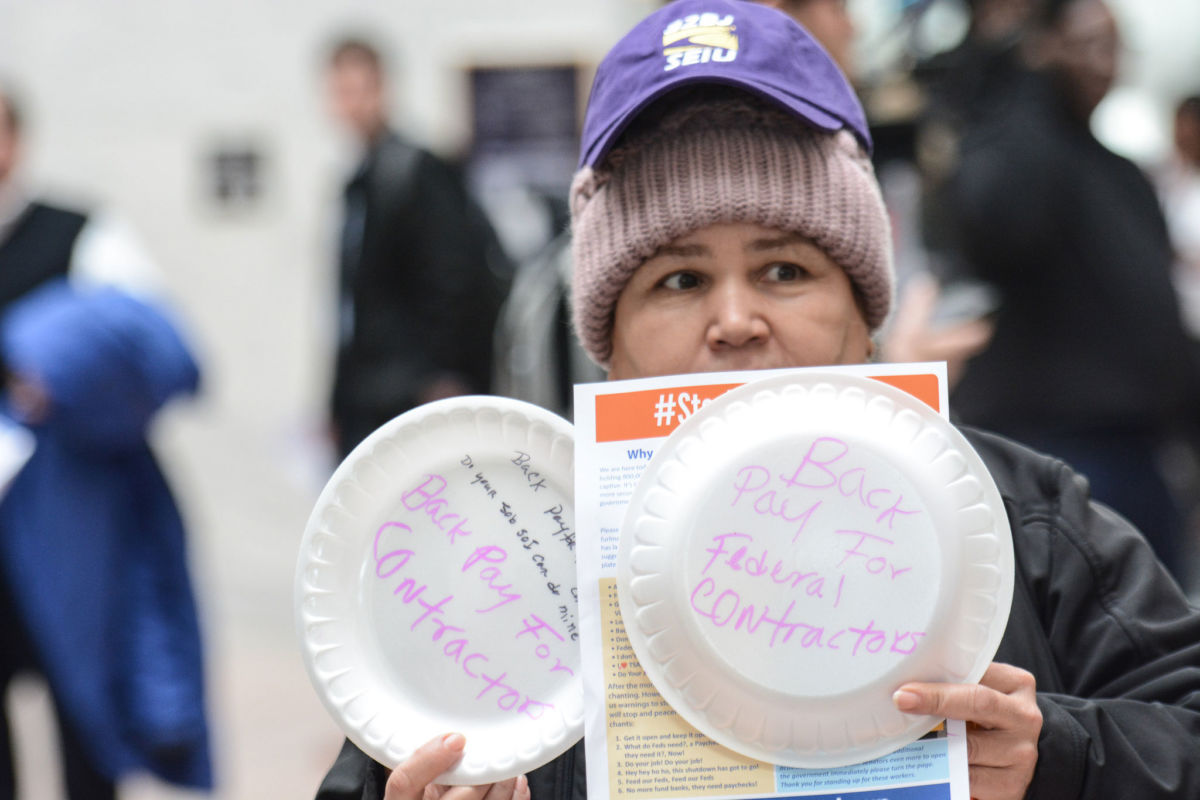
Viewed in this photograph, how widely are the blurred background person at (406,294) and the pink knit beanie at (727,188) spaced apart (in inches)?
122

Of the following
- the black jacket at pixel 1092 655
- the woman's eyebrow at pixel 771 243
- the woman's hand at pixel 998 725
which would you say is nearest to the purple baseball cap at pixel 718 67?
the woman's eyebrow at pixel 771 243

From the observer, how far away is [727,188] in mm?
1591

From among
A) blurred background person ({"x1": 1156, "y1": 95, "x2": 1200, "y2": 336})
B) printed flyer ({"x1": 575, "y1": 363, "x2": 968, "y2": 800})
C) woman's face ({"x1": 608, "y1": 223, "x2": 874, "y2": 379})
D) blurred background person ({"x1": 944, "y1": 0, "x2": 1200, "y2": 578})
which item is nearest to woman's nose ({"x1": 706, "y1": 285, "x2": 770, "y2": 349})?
woman's face ({"x1": 608, "y1": 223, "x2": 874, "y2": 379})

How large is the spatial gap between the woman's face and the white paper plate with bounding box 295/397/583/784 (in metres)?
0.24

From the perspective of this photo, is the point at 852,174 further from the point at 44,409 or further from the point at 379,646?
the point at 44,409

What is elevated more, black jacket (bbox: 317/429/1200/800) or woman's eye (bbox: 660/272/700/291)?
woman's eye (bbox: 660/272/700/291)

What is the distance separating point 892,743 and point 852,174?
0.68m

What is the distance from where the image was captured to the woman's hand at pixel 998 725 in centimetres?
126

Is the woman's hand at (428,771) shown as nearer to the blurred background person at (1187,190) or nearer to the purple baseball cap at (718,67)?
the purple baseball cap at (718,67)

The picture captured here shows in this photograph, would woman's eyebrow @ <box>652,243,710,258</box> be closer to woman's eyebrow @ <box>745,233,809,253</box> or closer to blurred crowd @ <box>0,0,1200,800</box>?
woman's eyebrow @ <box>745,233,809,253</box>

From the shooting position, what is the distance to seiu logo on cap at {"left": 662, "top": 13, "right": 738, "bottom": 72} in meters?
1.61

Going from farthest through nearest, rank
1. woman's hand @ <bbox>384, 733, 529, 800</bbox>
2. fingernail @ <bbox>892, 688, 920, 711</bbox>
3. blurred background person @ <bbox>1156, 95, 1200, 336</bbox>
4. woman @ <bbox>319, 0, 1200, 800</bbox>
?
blurred background person @ <bbox>1156, 95, 1200, 336</bbox> < woman @ <bbox>319, 0, 1200, 800</bbox> < woman's hand @ <bbox>384, 733, 529, 800</bbox> < fingernail @ <bbox>892, 688, 920, 711</bbox>

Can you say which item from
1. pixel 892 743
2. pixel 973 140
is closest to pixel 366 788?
pixel 892 743

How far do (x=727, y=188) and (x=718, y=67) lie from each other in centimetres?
13
